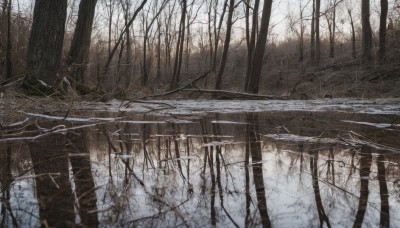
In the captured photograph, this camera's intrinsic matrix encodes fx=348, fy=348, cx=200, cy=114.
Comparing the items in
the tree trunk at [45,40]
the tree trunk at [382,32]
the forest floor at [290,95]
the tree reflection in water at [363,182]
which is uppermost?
the tree trunk at [382,32]

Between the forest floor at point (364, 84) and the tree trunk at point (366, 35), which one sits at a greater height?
the tree trunk at point (366, 35)

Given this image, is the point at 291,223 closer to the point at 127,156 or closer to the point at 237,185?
the point at 237,185

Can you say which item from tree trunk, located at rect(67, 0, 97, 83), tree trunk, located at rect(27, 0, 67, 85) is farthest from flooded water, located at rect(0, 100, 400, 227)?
tree trunk, located at rect(67, 0, 97, 83)

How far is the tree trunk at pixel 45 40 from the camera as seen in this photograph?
575cm

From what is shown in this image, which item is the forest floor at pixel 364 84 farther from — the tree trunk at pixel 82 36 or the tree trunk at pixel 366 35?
the tree trunk at pixel 82 36

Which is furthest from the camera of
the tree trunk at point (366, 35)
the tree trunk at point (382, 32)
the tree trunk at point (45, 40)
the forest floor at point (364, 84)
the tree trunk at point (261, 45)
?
the tree trunk at point (366, 35)

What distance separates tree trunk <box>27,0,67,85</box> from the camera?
575 cm

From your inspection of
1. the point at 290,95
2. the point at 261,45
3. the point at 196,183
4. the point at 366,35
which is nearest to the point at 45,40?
the point at 196,183

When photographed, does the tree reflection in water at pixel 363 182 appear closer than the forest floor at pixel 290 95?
Yes

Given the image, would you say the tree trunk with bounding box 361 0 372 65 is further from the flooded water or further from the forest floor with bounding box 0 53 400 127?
the flooded water

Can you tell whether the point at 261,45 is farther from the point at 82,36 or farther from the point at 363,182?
the point at 363,182

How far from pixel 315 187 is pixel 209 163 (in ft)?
1.85

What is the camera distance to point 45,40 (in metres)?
5.82

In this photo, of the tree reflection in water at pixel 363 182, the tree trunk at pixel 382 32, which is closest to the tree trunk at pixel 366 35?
the tree trunk at pixel 382 32
